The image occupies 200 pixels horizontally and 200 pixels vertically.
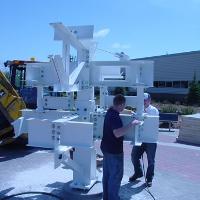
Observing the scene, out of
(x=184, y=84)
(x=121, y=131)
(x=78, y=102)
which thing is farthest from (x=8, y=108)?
(x=184, y=84)

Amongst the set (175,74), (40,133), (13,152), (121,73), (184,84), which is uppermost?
(175,74)

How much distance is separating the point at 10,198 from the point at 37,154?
3.53m

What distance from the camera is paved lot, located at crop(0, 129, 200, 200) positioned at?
6953 mm

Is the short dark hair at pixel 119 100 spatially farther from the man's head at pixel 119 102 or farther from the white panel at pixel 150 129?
the white panel at pixel 150 129

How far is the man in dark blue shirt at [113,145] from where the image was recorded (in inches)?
232

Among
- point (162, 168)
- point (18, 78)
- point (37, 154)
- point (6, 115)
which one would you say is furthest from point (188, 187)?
point (18, 78)

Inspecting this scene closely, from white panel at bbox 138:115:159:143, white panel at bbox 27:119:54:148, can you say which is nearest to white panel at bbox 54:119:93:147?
white panel at bbox 27:119:54:148

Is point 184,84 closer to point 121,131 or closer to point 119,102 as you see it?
point 119,102

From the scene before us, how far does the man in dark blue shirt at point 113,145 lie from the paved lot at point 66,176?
716mm

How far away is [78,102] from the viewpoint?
655cm

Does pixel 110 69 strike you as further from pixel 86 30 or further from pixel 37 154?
pixel 37 154

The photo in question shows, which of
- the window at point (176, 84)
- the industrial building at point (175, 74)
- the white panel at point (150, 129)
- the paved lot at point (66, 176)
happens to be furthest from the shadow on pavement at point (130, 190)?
the window at point (176, 84)

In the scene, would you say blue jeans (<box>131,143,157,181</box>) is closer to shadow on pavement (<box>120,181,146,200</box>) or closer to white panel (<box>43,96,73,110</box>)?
shadow on pavement (<box>120,181,146,200</box>)

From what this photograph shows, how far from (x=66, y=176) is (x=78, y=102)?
2.00m
